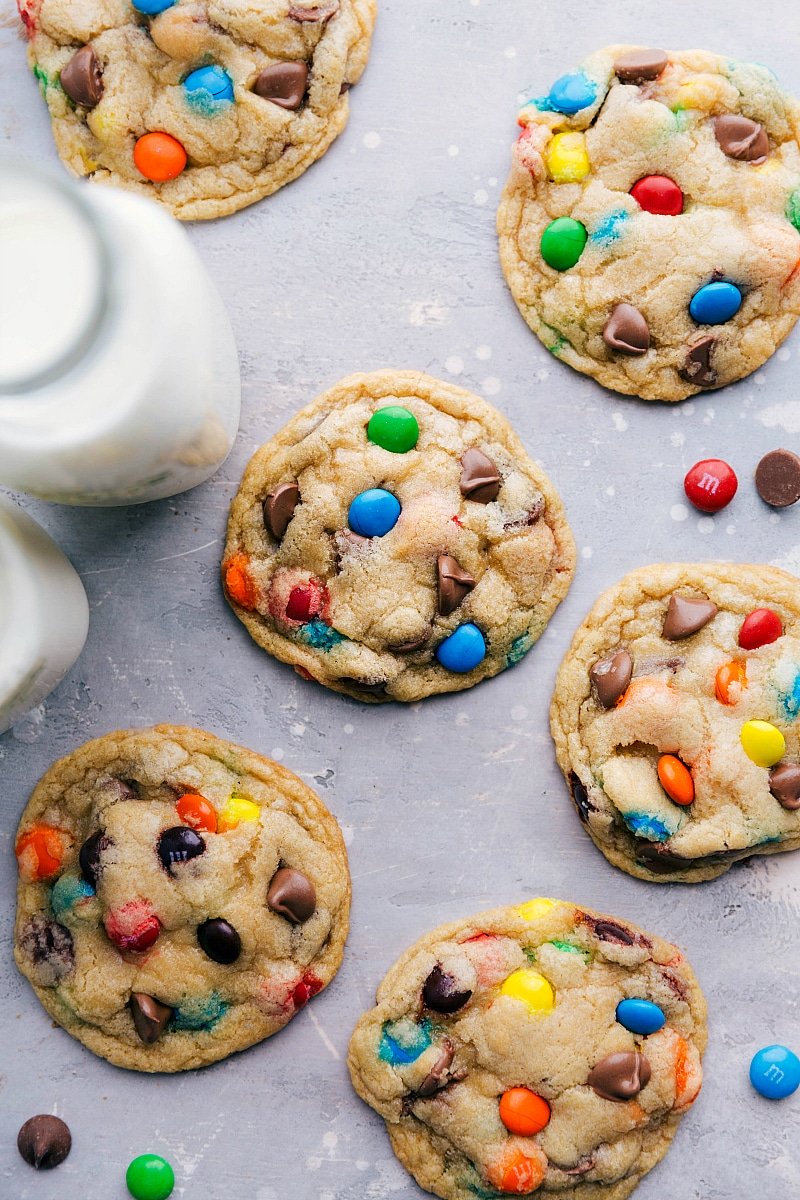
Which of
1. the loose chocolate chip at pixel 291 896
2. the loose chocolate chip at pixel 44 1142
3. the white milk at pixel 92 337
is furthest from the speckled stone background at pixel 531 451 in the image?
the white milk at pixel 92 337

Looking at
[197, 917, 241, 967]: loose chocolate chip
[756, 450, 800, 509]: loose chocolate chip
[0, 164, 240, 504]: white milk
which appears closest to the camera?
[0, 164, 240, 504]: white milk

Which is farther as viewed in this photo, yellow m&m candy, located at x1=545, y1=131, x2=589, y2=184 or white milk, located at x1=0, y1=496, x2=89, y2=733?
yellow m&m candy, located at x1=545, y1=131, x2=589, y2=184

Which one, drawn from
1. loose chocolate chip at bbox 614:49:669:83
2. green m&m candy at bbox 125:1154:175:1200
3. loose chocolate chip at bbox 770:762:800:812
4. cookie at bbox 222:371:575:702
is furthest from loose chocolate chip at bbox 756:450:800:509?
green m&m candy at bbox 125:1154:175:1200

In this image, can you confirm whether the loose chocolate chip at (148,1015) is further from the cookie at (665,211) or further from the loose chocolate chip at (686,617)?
the cookie at (665,211)

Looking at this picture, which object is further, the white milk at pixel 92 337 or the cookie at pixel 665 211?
the cookie at pixel 665 211

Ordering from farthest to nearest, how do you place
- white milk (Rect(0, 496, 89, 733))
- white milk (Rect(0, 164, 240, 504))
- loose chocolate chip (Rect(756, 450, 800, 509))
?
loose chocolate chip (Rect(756, 450, 800, 509)) < white milk (Rect(0, 496, 89, 733)) < white milk (Rect(0, 164, 240, 504))

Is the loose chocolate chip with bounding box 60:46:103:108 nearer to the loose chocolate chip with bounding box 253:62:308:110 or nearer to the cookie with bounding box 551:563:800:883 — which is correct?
the loose chocolate chip with bounding box 253:62:308:110

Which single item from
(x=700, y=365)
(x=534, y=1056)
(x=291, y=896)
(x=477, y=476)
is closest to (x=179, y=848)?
(x=291, y=896)

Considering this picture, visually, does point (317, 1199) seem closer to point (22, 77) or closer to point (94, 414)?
point (94, 414)
